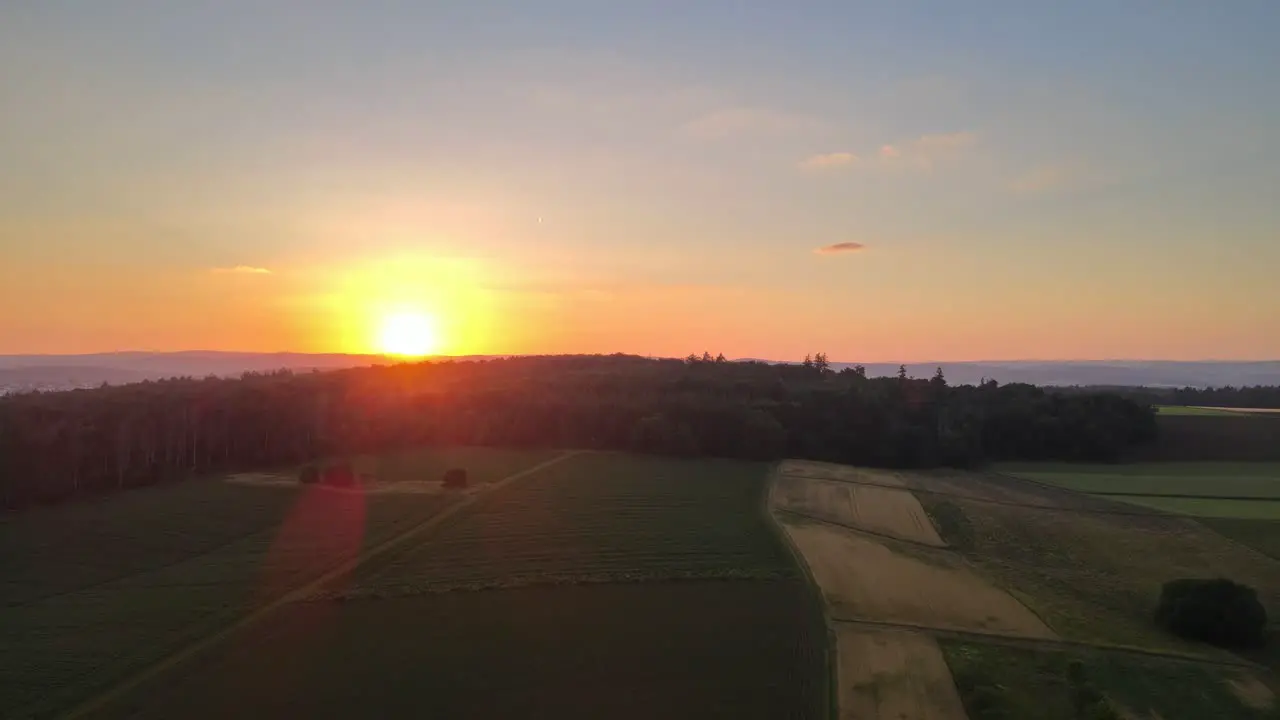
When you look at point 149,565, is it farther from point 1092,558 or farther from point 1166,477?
point 1166,477

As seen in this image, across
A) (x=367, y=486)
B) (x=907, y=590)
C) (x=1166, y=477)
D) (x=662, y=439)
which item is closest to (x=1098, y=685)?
(x=907, y=590)

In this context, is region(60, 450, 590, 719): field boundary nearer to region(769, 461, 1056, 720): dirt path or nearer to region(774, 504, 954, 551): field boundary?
region(769, 461, 1056, 720): dirt path

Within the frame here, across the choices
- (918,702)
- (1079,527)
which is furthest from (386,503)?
(1079,527)

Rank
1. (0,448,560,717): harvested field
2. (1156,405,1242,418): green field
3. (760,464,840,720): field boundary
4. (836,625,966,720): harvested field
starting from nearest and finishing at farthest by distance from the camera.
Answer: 1. (836,625,966,720): harvested field
2. (760,464,840,720): field boundary
3. (0,448,560,717): harvested field
4. (1156,405,1242,418): green field

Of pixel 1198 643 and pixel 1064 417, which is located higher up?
pixel 1064 417

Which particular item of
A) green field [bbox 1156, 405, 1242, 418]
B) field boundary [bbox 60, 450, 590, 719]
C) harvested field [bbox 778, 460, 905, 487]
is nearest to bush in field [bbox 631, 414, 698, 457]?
harvested field [bbox 778, 460, 905, 487]

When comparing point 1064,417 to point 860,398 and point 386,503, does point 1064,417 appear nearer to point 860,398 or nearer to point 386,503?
point 860,398
